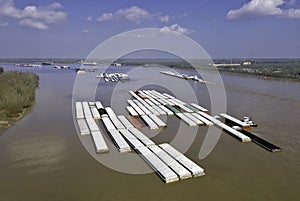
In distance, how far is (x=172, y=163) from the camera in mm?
7250

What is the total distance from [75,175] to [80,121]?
5.08 m

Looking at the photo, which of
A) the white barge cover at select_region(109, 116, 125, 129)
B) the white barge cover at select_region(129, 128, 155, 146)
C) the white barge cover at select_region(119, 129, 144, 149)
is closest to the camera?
the white barge cover at select_region(119, 129, 144, 149)

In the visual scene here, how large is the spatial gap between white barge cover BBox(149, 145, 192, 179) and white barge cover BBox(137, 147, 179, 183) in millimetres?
133

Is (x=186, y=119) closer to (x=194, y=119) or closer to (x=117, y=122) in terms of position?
(x=194, y=119)

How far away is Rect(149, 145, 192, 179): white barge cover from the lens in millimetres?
6739

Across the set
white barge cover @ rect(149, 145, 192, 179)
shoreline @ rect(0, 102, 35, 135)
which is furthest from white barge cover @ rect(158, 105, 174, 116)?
shoreline @ rect(0, 102, 35, 135)

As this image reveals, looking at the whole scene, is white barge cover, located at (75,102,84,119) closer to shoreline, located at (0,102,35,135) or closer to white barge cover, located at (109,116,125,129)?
white barge cover, located at (109,116,125,129)

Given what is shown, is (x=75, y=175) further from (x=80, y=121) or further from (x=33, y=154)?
(x=80, y=121)

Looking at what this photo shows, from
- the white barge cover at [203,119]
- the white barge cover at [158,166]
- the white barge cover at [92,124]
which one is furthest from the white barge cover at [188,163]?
the white barge cover at [203,119]

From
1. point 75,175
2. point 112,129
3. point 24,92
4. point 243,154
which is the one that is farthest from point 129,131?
point 24,92

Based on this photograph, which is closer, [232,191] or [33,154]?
[232,191]

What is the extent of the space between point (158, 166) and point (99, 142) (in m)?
2.80

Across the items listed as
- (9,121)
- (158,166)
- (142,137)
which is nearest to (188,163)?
(158,166)

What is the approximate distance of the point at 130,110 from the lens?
14.2 metres
